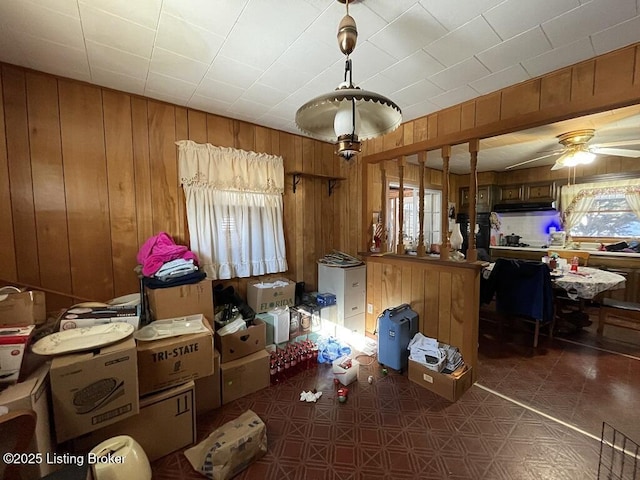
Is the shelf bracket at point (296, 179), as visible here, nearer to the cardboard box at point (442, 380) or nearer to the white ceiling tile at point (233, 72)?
the white ceiling tile at point (233, 72)

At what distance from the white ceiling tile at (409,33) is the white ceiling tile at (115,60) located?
57.2 inches

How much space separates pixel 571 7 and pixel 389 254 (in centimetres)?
205

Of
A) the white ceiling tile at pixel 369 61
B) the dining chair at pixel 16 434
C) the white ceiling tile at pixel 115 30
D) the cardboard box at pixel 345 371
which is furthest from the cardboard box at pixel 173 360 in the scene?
the white ceiling tile at pixel 369 61

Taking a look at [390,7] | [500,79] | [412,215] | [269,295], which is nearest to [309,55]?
[390,7]

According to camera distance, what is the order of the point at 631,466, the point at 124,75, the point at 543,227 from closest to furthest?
the point at 631,466
the point at 124,75
the point at 543,227

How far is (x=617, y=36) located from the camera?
→ 4.65 feet

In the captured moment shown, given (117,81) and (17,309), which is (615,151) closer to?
(117,81)

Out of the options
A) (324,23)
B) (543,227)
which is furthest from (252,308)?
(543,227)

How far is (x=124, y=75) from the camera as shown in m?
1.82

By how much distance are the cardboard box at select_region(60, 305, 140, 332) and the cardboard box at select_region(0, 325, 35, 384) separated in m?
0.28

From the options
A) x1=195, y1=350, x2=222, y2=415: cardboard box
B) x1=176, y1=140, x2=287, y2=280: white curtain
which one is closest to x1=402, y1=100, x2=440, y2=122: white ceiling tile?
x1=176, y1=140, x2=287, y2=280: white curtain

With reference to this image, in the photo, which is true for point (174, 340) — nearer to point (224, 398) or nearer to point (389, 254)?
point (224, 398)

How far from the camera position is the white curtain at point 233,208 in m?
2.34

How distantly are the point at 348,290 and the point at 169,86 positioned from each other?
243cm
